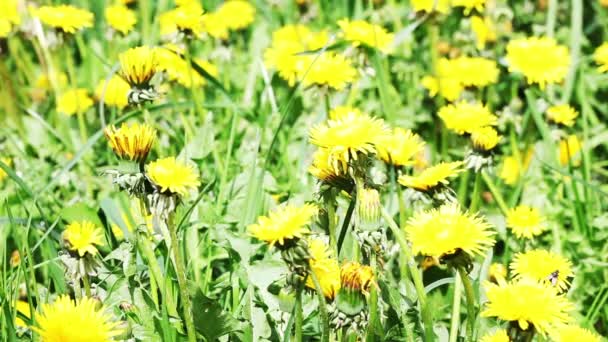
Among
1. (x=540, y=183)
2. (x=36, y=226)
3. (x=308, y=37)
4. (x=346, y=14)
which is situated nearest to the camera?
(x=36, y=226)

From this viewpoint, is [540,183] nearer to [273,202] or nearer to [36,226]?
[273,202]

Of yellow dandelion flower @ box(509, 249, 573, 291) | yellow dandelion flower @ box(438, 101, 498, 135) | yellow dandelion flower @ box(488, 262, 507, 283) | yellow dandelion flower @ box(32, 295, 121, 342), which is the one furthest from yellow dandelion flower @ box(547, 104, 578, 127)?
yellow dandelion flower @ box(32, 295, 121, 342)

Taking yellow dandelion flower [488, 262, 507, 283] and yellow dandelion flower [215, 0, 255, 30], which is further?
yellow dandelion flower [215, 0, 255, 30]

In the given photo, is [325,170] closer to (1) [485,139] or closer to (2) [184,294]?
(2) [184,294]

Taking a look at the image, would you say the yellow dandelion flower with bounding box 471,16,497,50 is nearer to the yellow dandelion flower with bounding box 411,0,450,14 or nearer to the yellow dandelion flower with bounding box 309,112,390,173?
the yellow dandelion flower with bounding box 411,0,450,14

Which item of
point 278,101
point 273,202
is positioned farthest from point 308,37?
point 273,202

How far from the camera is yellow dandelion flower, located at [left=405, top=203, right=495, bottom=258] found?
127 centimetres

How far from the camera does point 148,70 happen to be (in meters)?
1.77

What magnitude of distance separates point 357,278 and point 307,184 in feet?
3.24

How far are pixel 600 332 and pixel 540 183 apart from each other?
1.91ft

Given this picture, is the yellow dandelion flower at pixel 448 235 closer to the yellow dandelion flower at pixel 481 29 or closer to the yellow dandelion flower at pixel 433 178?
the yellow dandelion flower at pixel 433 178

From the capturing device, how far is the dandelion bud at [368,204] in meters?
1.36

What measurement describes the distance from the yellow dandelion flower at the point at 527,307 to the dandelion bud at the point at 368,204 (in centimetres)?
22

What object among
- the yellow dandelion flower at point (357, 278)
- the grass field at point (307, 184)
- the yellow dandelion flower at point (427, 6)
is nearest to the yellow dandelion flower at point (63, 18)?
the grass field at point (307, 184)
